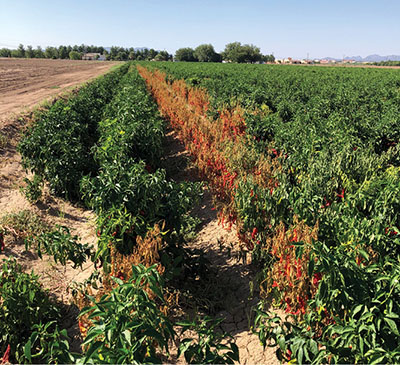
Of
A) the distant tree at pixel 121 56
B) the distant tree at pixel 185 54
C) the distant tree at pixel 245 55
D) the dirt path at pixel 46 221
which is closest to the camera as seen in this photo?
the dirt path at pixel 46 221

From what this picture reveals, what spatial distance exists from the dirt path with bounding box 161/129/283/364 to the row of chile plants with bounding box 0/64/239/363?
0.23 metres

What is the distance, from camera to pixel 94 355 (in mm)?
1785

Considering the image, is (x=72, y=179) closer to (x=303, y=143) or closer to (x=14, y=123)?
(x=303, y=143)

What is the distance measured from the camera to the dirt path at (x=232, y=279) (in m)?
3.02

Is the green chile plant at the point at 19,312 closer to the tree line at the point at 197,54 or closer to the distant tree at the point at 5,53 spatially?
the tree line at the point at 197,54

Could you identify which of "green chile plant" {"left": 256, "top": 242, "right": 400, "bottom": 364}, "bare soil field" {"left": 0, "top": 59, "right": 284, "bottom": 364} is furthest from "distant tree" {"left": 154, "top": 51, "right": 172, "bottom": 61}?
"green chile plant" {"left": 256, "top": 242, "right": 400, "bottom": 364}

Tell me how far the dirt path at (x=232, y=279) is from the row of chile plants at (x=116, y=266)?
232mm

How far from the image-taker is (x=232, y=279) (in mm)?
4059

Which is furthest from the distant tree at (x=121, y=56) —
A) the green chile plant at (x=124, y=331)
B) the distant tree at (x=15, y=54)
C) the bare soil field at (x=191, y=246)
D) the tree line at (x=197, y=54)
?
the green chile plant at (x=124, y=331)

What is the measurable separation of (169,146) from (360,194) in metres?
7.49

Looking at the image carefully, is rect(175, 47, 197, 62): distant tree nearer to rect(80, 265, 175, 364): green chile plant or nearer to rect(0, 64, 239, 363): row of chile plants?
rect(0, 64, 239, 363): row of chile plants

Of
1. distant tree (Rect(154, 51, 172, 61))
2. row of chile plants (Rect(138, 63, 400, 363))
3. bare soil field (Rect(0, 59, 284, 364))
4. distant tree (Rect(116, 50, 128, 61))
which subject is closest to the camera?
row of chile plants (Rect(138, 63, 400, 363))

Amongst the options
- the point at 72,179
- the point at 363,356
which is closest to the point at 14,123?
the point at 72,179

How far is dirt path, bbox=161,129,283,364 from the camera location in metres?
3.02
